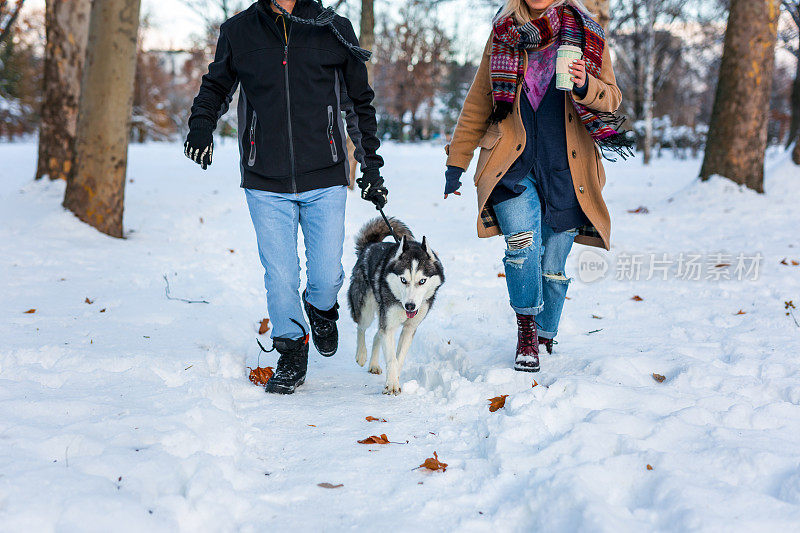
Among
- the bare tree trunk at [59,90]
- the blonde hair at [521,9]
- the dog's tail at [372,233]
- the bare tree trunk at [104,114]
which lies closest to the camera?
the blonde hair at [521,9]

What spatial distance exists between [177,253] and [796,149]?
10691mm

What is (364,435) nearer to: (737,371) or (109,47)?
(737,371)

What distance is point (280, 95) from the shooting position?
11.1ft

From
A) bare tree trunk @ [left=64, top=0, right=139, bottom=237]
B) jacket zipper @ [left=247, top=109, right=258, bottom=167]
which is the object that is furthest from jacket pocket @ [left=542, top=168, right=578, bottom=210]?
bare tree trunk @ [left=64, top=0, right=139, bottom=237]

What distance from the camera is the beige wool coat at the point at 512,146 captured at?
3.48 meters

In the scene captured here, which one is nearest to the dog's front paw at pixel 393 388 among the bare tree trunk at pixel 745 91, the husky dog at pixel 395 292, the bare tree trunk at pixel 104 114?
the husky dog at pixel 395 292

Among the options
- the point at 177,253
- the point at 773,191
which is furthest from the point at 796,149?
the point at 177,253

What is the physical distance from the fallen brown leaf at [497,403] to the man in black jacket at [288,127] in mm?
1283

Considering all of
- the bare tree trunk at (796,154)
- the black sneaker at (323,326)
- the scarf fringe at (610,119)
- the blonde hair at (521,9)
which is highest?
the bare tree trunk at (796,154)

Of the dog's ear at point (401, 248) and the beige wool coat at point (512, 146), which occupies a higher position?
the beige wool coat at point (512, 146)

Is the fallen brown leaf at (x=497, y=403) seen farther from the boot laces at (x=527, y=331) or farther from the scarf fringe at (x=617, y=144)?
the scarf fringe at (x=617, y=144)

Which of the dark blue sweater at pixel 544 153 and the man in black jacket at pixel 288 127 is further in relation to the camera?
the dark blue sweater at pixel 544 153

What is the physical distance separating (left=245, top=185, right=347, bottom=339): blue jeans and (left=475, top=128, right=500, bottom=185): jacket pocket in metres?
0.87

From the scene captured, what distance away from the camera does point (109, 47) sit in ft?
23.2
